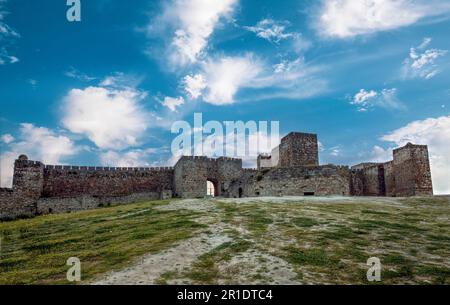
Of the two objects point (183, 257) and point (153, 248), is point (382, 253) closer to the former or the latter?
point (183, 257)

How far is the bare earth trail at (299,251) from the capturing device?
7430mm

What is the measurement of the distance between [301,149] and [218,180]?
456 inches

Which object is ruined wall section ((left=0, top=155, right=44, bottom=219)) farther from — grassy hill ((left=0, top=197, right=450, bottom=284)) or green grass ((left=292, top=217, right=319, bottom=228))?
green grass ((left=292, top=217, right=319, bottom=228))

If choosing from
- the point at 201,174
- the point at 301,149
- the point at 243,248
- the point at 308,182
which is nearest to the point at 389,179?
the point at 301,149

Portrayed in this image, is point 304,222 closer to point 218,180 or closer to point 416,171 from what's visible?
point 416,171

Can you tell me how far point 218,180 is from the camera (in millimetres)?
40469

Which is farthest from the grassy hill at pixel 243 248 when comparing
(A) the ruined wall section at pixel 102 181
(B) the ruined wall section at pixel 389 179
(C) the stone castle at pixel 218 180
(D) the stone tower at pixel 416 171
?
(A) the ruined wall section at pixel 102 181

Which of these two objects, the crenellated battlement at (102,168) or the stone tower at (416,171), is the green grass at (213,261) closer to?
the stone tower at (416,171)

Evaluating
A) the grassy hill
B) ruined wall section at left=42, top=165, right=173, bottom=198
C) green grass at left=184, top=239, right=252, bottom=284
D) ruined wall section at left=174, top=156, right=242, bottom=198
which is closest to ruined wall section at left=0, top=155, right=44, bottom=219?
ruined wall section at left=42, top=165, right=173, bottom=198

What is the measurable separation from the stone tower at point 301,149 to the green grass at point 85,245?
58.7ft

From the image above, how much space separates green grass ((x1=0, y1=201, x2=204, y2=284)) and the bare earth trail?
2.39ft

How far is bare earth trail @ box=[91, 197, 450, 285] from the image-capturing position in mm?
7430
